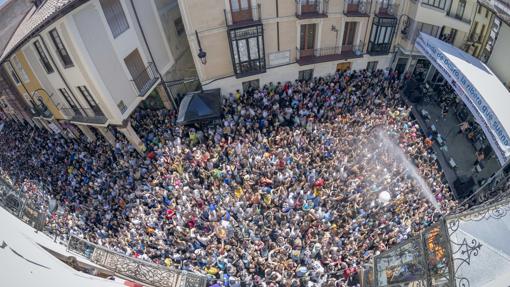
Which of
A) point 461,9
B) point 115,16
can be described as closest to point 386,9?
point 461,9

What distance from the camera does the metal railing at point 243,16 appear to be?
17.5 meters

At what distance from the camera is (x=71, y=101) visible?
17.2 m

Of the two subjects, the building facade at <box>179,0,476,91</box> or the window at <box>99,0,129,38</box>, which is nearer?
the window at <box>99,0,129,38</box>

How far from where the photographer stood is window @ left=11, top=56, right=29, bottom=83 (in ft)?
56.4

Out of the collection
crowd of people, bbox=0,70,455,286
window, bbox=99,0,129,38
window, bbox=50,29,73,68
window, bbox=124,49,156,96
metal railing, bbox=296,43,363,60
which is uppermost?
metal railing, bbox=296,43,363,60

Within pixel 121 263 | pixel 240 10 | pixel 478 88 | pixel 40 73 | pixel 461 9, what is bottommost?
pixel 121 263

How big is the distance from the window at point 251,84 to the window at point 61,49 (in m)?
9.88

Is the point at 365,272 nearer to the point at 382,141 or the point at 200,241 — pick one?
the point at 200,241

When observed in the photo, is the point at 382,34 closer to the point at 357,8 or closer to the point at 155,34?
the point at 357,8

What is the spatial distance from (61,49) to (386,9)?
60.6ft

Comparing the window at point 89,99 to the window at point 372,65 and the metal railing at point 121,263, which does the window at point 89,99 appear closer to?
the metal railing at point 121,263

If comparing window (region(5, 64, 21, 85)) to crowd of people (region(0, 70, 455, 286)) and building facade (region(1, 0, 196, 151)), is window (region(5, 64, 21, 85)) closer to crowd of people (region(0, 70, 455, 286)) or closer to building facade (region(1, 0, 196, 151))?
building facade (region(1, 0, 196, 151))

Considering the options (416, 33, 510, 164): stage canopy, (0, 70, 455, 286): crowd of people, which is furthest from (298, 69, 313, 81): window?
(416, 33, 510, 164): stage canopy

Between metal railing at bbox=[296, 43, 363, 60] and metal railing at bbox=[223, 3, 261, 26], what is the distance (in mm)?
3600
